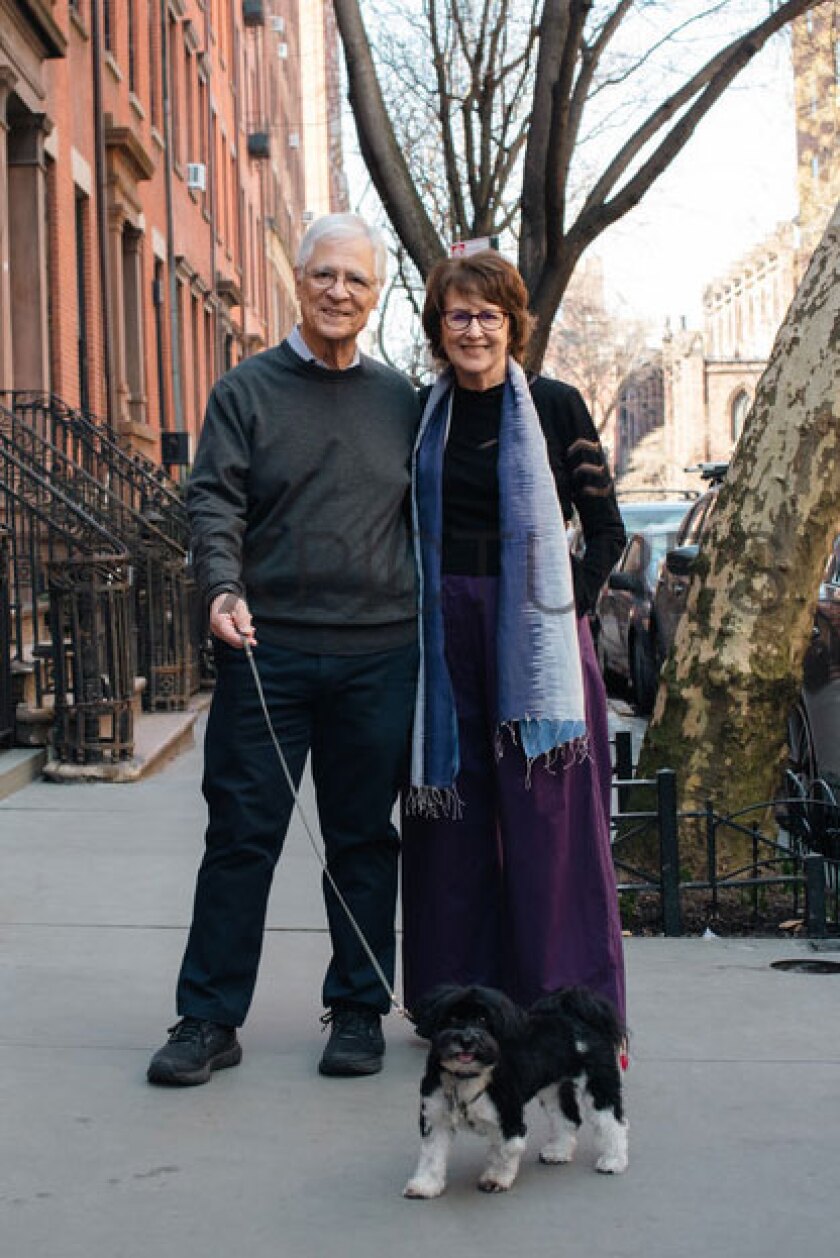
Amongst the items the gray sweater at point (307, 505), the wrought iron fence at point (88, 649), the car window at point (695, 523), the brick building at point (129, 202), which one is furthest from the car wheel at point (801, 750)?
the brick building at point (129, 202)

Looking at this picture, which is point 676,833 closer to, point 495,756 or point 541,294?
point 495,756

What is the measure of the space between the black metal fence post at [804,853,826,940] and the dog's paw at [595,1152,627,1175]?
96.2 inches

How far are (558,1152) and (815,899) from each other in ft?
8.16

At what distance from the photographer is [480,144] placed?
80.2ft

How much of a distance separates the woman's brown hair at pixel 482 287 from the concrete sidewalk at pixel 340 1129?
188 cm

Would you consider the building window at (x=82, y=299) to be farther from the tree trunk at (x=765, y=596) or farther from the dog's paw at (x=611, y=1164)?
the dog's paw at (x=611, y=1164)

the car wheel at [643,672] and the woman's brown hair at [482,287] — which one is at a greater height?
the woman's brown hair at [482,287]

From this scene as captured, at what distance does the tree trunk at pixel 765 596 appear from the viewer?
6.98 metres

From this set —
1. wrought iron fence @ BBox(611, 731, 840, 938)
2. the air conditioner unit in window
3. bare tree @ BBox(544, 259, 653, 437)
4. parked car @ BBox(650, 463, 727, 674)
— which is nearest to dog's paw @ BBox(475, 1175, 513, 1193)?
wrought iron fence @ BBox(611, 731, 840, 938)

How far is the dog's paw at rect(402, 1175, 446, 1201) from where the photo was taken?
3.73m

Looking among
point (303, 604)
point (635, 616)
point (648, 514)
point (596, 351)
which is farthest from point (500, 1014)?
point (596, 351)

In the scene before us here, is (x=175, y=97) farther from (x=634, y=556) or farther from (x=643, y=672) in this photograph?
(x=643, y=672)

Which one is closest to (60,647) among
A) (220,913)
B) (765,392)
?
(765,392)

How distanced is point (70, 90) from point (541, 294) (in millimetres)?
7230
